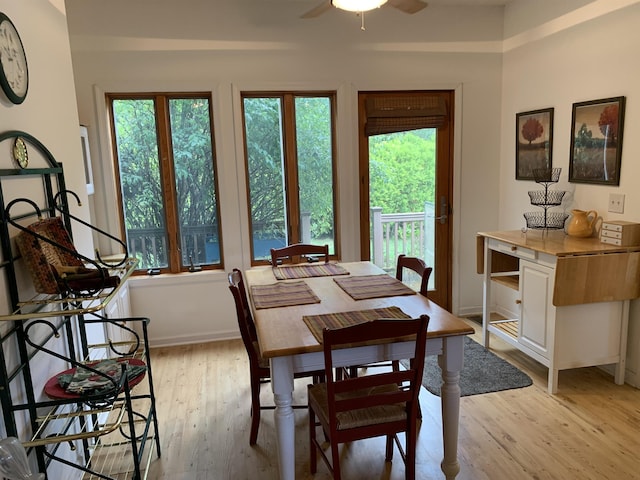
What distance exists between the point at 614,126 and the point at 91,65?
3.72m

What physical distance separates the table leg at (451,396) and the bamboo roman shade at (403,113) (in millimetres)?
2505

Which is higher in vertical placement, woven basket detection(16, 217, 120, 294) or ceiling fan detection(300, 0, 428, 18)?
ceiling fan detection(300, 0, 428, 18)

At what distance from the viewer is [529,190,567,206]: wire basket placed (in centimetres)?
353

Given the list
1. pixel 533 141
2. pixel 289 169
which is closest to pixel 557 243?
pixel 533 141

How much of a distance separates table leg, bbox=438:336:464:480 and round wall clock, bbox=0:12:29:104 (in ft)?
6.49

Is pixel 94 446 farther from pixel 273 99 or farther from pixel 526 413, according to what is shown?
pixel 273 99

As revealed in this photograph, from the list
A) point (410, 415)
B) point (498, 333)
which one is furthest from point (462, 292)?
point (410, 415)

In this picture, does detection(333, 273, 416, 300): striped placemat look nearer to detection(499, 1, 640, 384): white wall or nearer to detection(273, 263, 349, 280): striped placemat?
detection(273, 263, 349, 280): striped placemat

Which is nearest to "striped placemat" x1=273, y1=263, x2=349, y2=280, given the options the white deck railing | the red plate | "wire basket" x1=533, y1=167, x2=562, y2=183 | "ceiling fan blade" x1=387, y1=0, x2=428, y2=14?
the red plate

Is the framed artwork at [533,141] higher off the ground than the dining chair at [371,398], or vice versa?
the framed artwork at [533,141]

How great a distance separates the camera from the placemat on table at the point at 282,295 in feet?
7.73

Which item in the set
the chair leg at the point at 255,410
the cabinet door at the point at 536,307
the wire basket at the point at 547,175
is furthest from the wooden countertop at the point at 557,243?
the chair leg at the point at 255,410

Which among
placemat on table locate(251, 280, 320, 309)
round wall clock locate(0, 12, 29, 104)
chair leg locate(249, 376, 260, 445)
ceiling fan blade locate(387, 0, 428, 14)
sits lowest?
chair leg locate(249, 376, 260, 445)

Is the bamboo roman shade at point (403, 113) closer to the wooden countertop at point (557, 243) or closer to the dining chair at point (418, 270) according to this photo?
A: the wooden countertop at point (557, 243)
